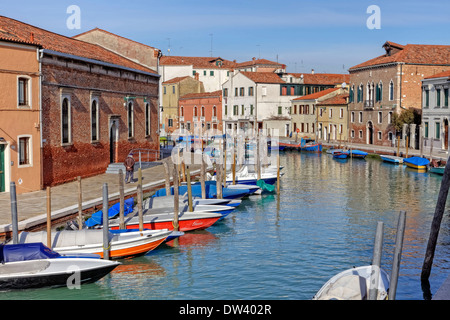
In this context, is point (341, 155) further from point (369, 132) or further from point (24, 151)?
point (24, 151)

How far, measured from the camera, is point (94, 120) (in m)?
25.8

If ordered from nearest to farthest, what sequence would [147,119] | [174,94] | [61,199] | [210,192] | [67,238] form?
[67,238], [61,199], [210,192], [147,119], [174,94]

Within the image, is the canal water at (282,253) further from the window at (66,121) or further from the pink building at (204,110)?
the pink building at (204,110)

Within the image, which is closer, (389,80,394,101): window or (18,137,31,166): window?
(18,137,31,166): window

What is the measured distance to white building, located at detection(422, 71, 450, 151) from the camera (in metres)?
40.1

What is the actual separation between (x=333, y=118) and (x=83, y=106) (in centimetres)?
3725

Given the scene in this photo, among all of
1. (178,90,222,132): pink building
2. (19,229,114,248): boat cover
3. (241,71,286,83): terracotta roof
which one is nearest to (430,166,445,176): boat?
(19,229,114,248): boat cover

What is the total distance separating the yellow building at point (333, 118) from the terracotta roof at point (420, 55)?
793 centimetres

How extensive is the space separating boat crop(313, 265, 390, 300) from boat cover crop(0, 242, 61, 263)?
570 cm

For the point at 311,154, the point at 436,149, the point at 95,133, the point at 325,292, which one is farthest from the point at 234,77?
the point at 325,292

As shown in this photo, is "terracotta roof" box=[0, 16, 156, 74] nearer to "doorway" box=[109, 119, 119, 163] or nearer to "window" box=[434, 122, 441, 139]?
"doorway" box=[109, 119, 119, 163]

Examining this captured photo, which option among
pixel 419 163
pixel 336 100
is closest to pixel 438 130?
pixel 419 163

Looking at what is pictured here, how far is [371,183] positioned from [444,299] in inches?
815

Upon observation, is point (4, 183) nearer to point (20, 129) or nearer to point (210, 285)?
point (20, 129)
